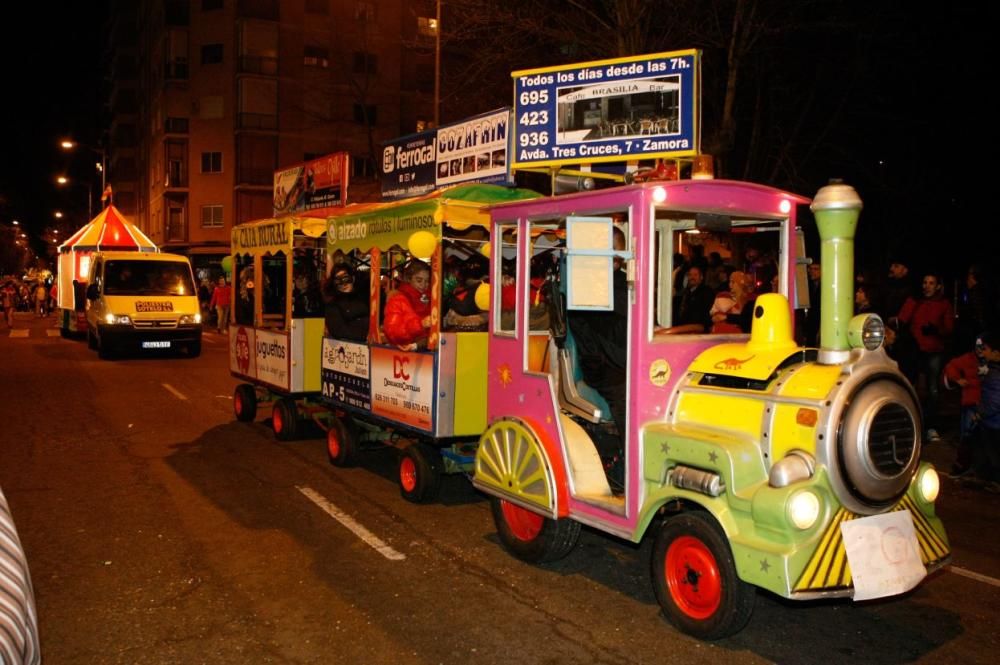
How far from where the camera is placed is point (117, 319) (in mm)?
18250

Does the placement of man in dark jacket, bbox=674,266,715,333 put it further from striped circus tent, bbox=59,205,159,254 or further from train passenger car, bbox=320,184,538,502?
striped circus tent, bbox=59,205,159,254

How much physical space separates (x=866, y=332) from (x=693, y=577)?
60.8 inches

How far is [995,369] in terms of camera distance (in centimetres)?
757

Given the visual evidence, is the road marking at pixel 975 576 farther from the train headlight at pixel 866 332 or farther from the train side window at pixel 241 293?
the train side window at pixel 241 293

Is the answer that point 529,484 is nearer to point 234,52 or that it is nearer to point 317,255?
point 317,255

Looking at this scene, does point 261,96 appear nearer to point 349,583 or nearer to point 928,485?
point 349,583

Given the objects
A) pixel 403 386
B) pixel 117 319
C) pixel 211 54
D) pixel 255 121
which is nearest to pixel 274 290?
pixel 117 319

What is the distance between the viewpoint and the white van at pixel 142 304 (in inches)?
723

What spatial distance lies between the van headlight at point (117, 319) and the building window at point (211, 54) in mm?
32837

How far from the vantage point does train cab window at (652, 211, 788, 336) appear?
534 centimetres

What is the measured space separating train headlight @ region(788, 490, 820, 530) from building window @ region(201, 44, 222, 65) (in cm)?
4868

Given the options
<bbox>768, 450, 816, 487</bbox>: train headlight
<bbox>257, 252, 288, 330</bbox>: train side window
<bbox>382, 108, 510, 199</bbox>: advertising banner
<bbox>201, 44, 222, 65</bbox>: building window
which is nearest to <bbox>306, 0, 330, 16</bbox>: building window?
<bbox>201, 44, 222, 65</bbox>: building window

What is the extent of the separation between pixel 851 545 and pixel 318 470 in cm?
565

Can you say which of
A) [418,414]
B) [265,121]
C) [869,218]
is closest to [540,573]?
[418,414]
